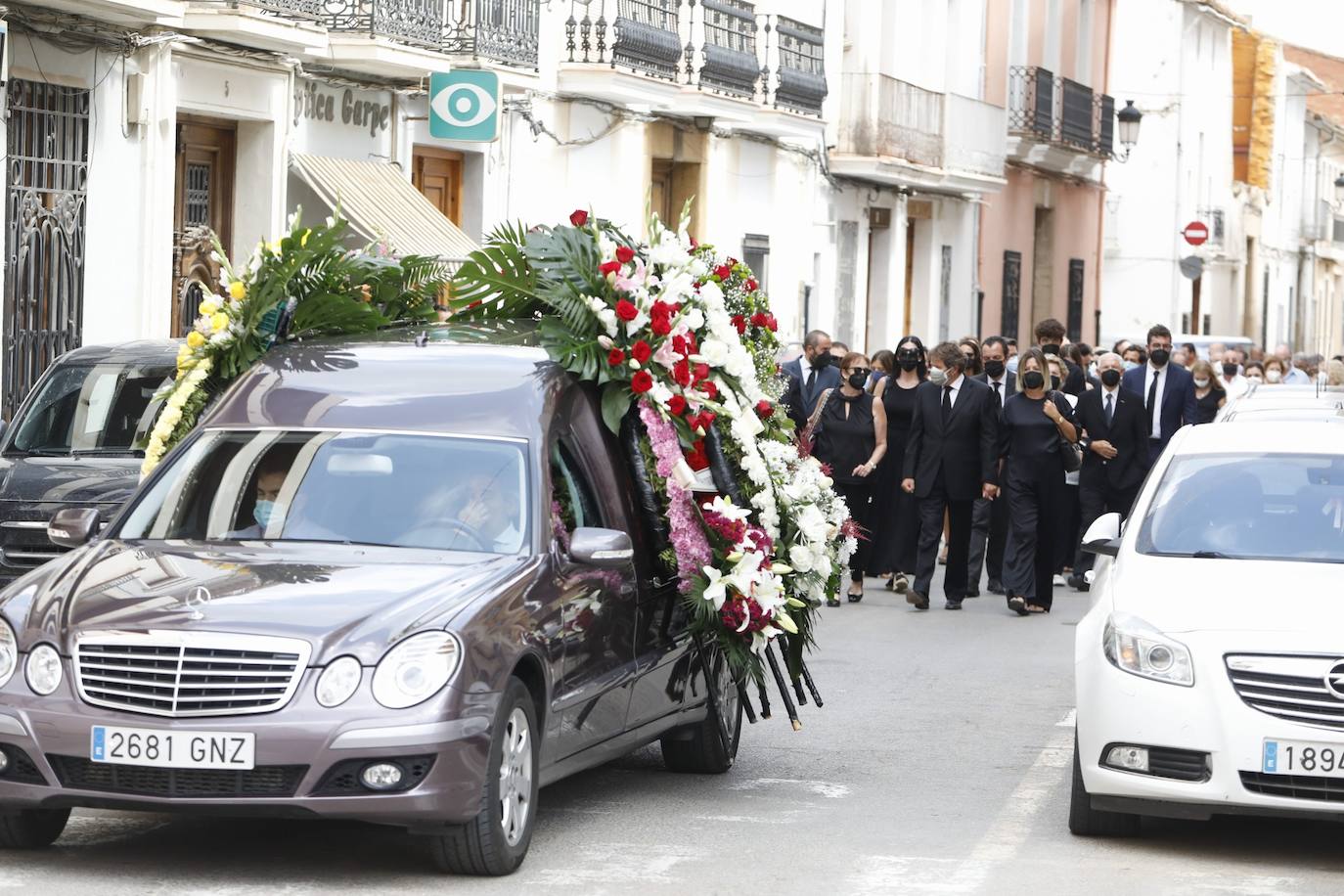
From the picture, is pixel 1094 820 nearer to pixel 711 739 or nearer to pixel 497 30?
pixel 711 739

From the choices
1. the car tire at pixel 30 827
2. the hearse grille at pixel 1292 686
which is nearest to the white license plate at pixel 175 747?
the car tire at pixel 30 827

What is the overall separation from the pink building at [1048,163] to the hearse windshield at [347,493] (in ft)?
103

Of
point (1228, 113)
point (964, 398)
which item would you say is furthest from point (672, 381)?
point (1228, 113)

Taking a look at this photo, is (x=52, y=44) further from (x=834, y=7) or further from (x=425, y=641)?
(x=834, y=7)

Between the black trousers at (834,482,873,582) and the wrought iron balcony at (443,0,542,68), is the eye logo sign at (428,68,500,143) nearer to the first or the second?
the wrought iron balcony at (443,0,542,68)

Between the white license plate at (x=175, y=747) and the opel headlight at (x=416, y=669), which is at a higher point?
the opel headlight at (x=416, y=669)

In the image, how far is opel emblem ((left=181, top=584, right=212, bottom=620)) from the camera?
288 inches

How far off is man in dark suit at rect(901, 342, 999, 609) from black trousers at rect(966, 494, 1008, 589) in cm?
80

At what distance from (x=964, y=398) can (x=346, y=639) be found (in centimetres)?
1041

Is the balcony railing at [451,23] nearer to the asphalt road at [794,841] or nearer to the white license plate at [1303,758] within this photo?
the asphalt road at [794,841]

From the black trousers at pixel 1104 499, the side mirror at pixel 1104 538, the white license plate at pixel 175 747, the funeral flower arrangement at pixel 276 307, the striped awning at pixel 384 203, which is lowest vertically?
the white license plate at pixel 175 747

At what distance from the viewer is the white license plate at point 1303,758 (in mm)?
7945

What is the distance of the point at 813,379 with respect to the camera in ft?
63.0

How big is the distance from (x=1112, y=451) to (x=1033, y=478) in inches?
38.2
